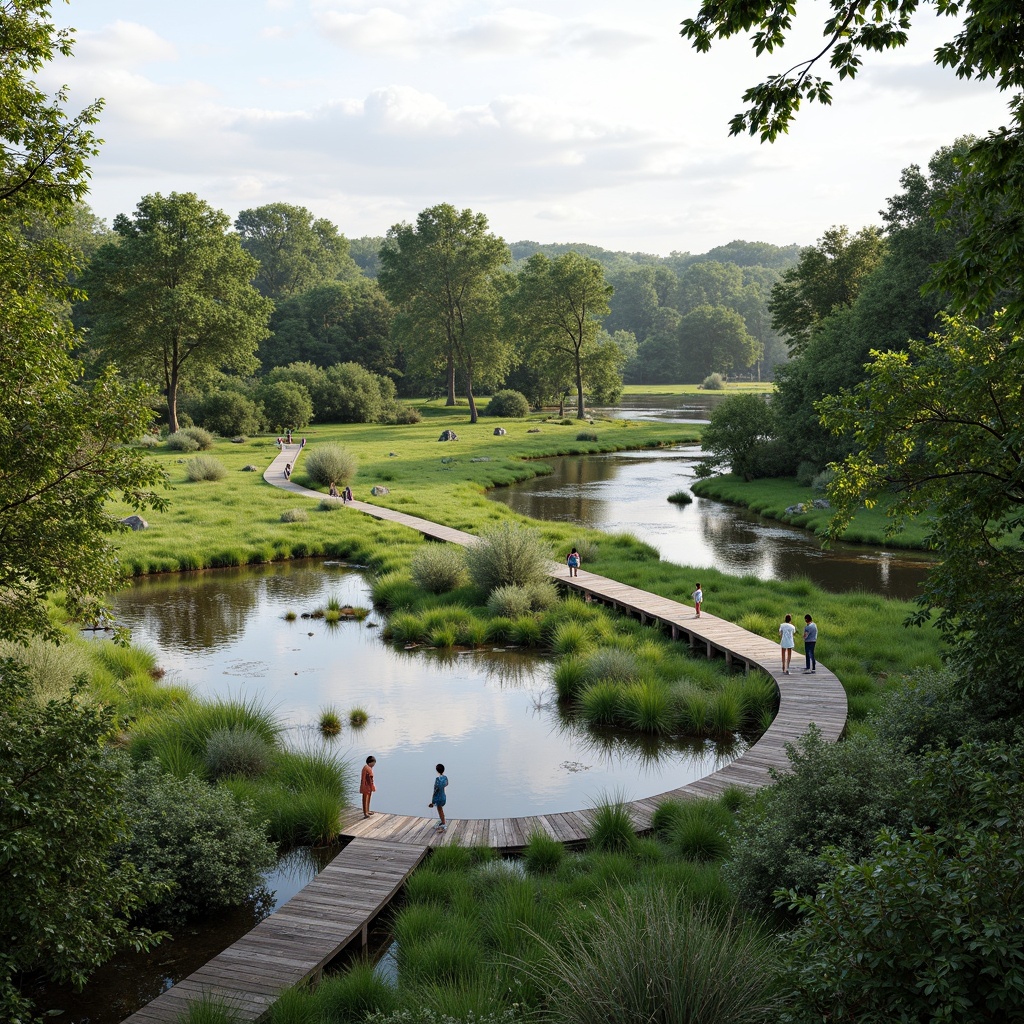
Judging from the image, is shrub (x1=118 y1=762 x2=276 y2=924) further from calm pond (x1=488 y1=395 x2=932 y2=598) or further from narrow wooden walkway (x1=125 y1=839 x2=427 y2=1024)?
calm pond (x1=488 y1=395 x2=932 y2=598)

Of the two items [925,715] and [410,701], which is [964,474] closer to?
[925,715]

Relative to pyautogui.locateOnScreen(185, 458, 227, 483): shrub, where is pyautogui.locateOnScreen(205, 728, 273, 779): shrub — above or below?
below

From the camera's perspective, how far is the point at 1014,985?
15.5ft

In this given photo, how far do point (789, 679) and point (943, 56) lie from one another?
11842 millimetres

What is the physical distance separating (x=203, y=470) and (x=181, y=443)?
12104 mm

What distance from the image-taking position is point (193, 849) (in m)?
10.7

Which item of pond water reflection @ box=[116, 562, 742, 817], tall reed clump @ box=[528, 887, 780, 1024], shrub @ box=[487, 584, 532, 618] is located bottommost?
pond water reflection @ box=[116, 562, 742, 817]

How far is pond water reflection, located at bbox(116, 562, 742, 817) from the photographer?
572 inches

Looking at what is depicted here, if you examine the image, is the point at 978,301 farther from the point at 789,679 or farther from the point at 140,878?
the point at 789,679

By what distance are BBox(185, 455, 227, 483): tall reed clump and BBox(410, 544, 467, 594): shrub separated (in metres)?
22.5

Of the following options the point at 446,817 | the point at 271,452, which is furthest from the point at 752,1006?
the point at 271,452

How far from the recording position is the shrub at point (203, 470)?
145ft

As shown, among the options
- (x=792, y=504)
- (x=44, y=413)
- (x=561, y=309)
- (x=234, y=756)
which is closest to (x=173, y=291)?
(x=561, y=309)

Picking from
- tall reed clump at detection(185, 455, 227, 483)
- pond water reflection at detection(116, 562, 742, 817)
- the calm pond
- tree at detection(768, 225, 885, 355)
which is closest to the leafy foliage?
pond water reflection at detection(116, 562, 742, 817)
